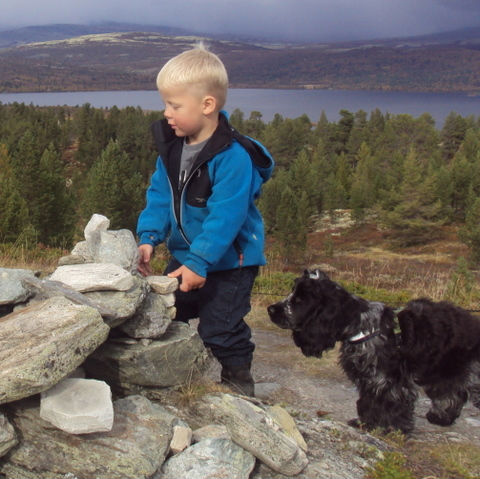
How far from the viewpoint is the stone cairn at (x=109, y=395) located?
2.92 meters

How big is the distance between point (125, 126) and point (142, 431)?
94.4 meters

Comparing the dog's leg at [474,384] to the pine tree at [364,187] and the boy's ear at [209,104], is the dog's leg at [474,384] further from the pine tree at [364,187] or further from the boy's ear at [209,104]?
the pine tree at [364,187]

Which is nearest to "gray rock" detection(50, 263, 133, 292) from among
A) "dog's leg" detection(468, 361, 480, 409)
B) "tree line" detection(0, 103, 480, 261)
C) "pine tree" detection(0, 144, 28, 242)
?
"dog's leg" detection(468, 361, 480, 409)

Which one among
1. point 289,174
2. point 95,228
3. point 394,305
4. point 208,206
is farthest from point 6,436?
point 289,174

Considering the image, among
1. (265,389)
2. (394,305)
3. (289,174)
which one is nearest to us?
(265,389)

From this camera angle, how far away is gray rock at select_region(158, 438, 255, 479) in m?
3.03

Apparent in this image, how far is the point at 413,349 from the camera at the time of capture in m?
4.32

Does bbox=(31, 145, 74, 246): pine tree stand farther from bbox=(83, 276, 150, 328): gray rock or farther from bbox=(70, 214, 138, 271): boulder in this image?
bbox=(83, 276, 150, 328): gray rock

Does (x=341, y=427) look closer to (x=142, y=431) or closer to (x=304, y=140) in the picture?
(x=142, y=431)

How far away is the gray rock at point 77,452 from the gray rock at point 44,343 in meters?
0.31

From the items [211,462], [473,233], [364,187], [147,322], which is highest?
[147,322]

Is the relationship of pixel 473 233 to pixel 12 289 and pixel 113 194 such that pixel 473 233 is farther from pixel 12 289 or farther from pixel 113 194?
pixel 12 289

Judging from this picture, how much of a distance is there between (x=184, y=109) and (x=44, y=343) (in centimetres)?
175

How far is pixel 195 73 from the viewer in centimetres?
348
